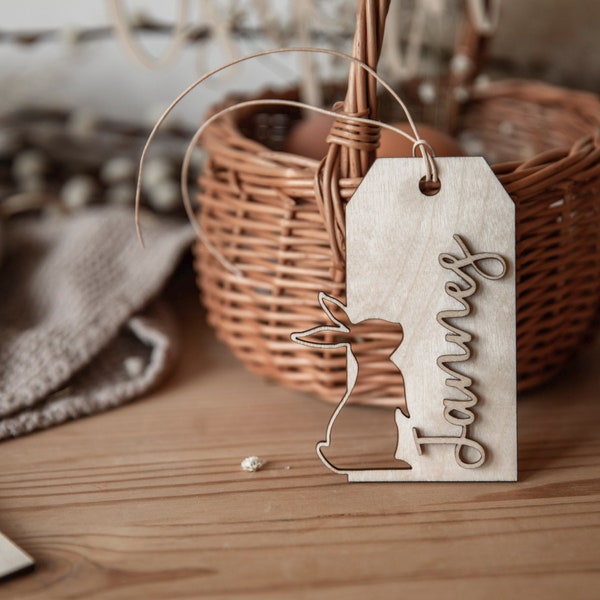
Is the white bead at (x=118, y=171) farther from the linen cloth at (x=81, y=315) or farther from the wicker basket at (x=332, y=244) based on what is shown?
the wicker basket at (x=332, y=244)

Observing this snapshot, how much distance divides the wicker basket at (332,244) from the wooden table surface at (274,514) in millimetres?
47

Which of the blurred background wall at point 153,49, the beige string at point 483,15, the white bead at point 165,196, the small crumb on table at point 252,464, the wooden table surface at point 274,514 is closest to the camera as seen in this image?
the wooden table surface at point 274,514

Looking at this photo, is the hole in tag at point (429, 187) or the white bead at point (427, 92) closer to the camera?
the hole in tag at point (429, 187)

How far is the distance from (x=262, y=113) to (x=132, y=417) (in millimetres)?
324

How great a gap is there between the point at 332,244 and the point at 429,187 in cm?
7

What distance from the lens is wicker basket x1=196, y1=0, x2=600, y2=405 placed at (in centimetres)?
48

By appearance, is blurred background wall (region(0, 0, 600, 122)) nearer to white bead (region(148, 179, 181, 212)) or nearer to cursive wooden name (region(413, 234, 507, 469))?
white bead (region(148, 179, 181, 212))

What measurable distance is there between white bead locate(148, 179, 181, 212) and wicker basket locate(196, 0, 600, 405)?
0.76ft

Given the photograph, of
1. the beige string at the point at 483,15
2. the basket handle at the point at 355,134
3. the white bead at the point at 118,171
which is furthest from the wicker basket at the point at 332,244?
the white bead at the point at 118,171

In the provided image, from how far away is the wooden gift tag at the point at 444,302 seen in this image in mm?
457

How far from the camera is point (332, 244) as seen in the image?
0.50 metres

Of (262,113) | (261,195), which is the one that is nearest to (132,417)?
(261,195)

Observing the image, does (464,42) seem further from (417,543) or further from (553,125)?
(417,543)

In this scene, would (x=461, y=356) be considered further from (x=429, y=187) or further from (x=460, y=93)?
(x=460, y=93)
